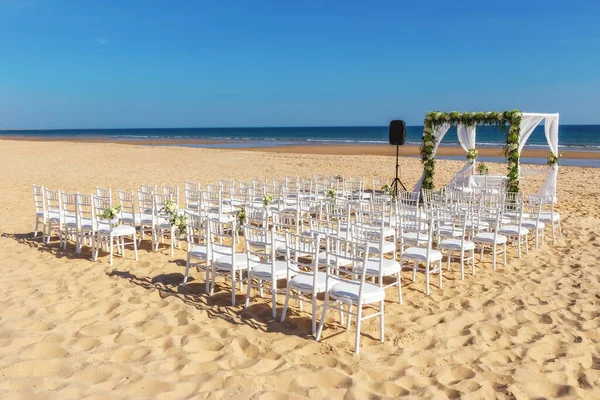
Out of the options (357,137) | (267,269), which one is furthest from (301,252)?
(357,137)

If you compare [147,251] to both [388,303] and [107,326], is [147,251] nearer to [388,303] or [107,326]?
[107,326]

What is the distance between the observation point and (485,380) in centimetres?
360

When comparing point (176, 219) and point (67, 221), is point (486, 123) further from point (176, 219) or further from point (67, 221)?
point (67, 221)

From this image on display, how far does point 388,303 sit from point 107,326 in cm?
281

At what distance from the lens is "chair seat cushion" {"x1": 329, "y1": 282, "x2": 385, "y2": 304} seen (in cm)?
409

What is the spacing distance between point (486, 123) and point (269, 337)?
32.5 ft

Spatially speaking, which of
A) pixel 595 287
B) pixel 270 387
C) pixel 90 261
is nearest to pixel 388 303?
pixel 270 387

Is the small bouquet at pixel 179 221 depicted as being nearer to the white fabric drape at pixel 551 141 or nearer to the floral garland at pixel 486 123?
the floral garland at pixel 486 123

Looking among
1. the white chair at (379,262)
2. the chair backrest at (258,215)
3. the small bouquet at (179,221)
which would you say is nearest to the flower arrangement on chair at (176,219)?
the small bouquet at (179,221)

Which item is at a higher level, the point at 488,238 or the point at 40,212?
the point at 40,212

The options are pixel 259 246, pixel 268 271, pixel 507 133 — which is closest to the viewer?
pixel 268 271

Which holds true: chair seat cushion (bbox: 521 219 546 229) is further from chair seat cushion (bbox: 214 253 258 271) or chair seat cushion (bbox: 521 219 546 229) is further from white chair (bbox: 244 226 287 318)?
chair seat cushion (bbox: 214 253 258 271)

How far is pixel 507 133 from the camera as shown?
11891 mm

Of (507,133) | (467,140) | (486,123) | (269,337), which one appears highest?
(486,123)
